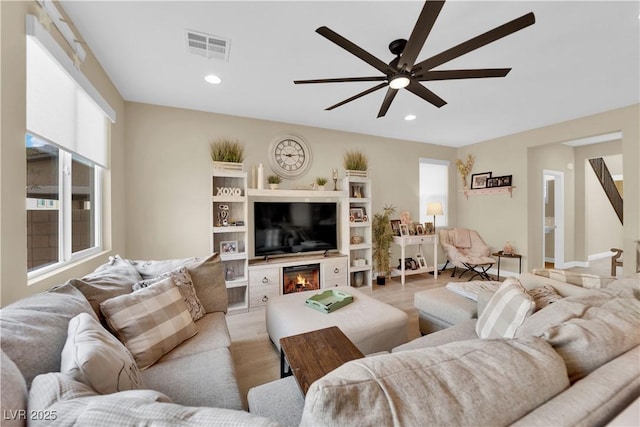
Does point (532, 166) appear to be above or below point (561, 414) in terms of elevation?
above

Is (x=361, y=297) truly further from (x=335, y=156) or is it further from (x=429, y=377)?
(x=335, y=156)

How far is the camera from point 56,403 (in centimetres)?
56

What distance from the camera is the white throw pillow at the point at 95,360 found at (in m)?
0.74

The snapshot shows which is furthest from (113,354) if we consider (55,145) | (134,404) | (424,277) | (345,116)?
(424,277)

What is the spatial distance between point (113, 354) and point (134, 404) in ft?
1.61

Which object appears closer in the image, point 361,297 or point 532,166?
point 361,297

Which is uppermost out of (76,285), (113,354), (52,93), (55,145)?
(52,93)

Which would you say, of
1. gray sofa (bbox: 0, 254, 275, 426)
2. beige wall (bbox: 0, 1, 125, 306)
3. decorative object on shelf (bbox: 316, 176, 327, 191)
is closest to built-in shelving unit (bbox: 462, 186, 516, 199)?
decorative object on shelf (bbox: 316, 176, 327, 191)

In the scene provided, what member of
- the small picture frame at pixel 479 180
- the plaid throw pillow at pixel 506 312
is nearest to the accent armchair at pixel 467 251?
the small picture frame at pixel 479 180

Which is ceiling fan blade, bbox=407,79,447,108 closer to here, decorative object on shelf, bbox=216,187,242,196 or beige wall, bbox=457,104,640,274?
decorative object on shelf, bbox=216,187,242,196

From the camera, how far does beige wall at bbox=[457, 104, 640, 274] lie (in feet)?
10.5

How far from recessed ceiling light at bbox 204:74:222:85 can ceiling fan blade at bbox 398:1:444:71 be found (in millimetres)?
1777

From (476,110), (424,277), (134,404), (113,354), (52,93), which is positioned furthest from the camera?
(424,277)

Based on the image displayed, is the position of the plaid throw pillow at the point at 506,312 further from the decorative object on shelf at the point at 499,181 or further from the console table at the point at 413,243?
the decorative object on shelf at the point at 499,181
